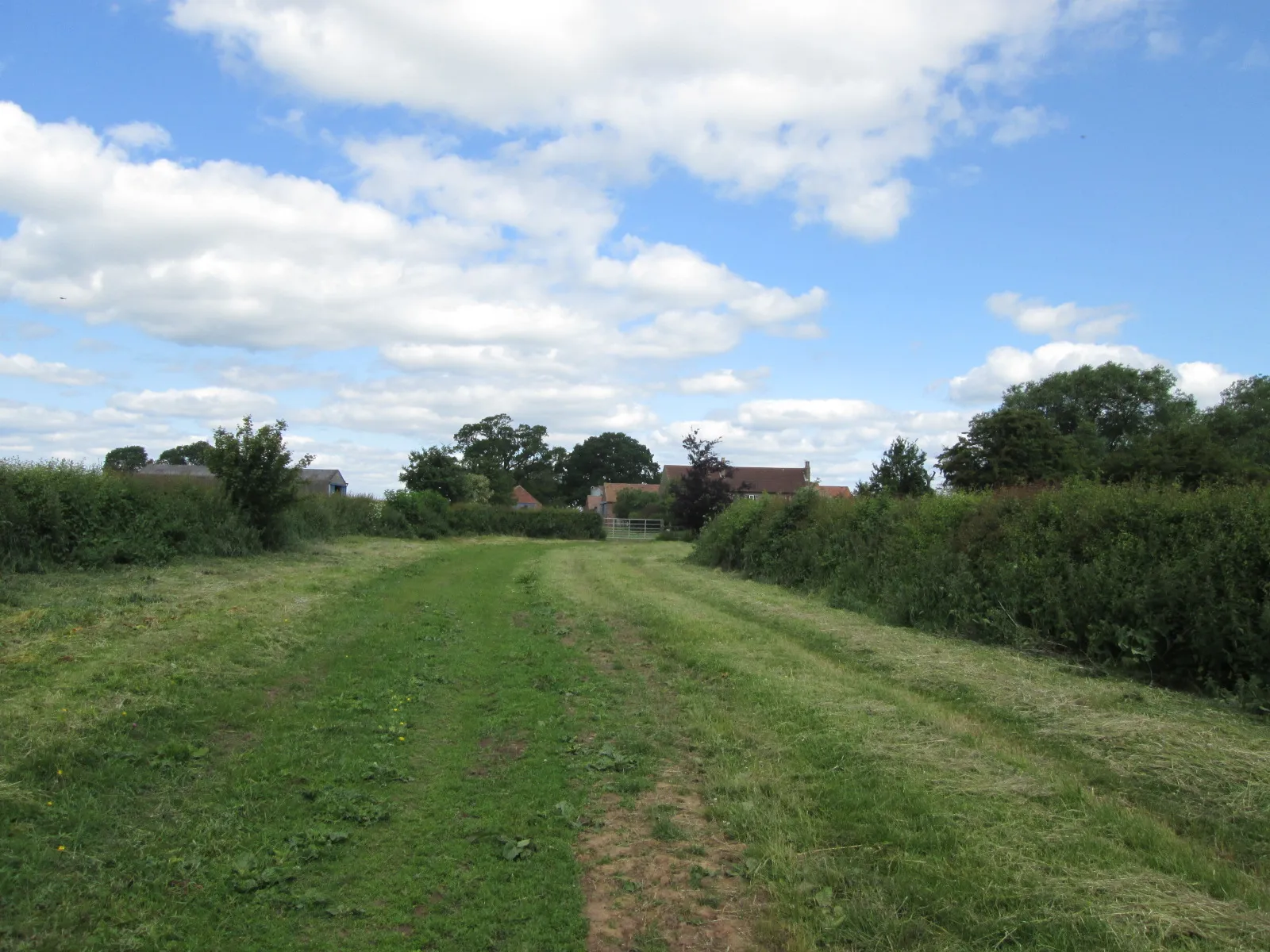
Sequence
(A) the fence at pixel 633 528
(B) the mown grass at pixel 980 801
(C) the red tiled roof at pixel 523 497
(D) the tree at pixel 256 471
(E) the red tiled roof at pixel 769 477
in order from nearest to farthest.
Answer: (B) the mown grass at pixel 980 801, (D) the tree at pixel 256 471, (A) the fence at pixel 633 528, (E) the red tiled roof at pixel 769 477, (C) the red tiled roof at pixel 523 497

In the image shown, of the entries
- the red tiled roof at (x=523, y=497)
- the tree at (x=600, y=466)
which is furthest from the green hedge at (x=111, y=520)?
the tree at (x=600, y=466)

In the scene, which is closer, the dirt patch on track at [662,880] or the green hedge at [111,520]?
the dirt patch on track at [662,880]

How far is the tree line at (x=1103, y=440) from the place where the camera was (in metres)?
31.1

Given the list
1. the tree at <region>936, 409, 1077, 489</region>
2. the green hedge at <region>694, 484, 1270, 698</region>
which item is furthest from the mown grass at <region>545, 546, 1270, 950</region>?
the tree at <region>936, 409, 1077, 489</region>

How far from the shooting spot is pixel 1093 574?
10.9 meters

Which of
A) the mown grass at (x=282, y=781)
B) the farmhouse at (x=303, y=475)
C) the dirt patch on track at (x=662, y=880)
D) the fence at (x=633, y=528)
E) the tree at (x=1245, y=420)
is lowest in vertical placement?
the dirt patch on track at (x=662, y=880)

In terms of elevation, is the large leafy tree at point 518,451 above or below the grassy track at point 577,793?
above

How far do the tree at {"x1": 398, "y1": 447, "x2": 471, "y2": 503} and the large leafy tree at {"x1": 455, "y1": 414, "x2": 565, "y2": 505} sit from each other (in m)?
52.7

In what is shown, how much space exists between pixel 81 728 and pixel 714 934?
5229mm

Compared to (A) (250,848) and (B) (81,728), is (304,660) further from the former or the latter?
(A) (250,848)

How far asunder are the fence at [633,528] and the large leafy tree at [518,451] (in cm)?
4990

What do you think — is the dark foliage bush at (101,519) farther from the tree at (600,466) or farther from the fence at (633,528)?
the tree at (600,466)

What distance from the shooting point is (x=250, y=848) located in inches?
192

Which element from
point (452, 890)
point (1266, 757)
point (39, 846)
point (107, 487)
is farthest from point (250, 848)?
point (107, 487)
